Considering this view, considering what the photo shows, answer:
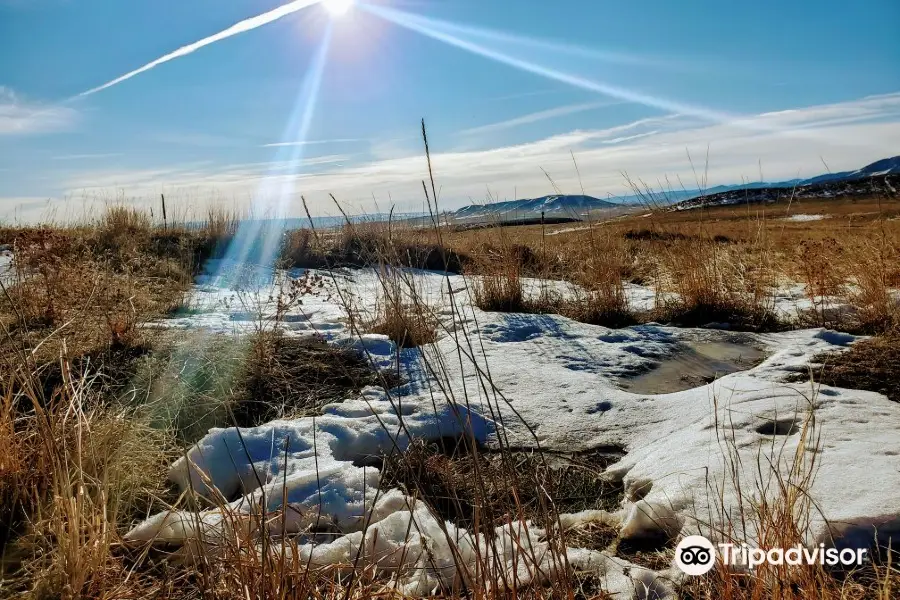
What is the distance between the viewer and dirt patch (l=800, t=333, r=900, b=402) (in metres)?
2.62

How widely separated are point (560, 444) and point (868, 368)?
177 centimetres

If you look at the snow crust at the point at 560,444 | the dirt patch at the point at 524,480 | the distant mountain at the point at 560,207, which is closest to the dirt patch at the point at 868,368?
the snow crust at the point at 560,444

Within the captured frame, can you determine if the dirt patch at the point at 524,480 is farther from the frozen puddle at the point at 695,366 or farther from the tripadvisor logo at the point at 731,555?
the frozen puddle at the point at 695,366

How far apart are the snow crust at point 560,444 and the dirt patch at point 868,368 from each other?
133mm

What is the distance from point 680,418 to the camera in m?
2.48

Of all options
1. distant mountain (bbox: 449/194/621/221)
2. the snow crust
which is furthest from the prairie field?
distant mountain (bbox: 449/194/621/221)

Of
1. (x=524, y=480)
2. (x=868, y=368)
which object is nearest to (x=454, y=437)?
(x=524, y=480)

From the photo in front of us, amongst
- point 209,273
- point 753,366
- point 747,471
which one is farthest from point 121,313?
point 753,366

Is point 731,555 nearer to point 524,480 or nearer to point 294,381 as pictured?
point 524,480

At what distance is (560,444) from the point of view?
2.45 metres

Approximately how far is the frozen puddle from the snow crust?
93 millimetres

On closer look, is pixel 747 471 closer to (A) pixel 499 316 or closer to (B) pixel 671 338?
(B) pixel 671 338

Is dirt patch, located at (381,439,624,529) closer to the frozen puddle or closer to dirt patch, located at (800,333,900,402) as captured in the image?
the frozen puddle

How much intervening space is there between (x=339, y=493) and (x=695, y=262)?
3989mm
